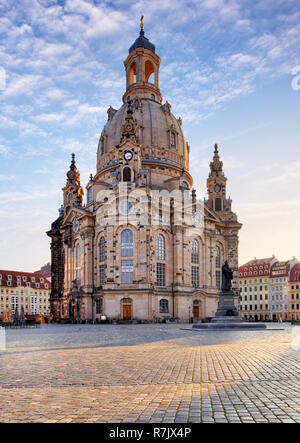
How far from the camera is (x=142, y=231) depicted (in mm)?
60125

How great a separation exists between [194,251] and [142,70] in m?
39.4

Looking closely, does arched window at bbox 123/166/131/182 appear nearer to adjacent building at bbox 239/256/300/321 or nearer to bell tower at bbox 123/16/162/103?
bell tower at bbox 123/16/162/103

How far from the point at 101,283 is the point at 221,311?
29801 mm

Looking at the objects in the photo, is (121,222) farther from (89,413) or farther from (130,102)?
(89,413)

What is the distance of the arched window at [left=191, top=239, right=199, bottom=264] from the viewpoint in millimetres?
67863

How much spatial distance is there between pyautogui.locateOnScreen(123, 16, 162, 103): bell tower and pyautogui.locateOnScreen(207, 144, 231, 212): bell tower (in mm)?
17582

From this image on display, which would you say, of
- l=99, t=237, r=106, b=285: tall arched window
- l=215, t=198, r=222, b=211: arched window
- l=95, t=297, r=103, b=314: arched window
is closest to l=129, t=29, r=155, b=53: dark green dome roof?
l=215, t=198, r=222, b=211: arched window

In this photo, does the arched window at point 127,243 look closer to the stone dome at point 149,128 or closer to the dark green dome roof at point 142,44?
the stone dome at point 149,128

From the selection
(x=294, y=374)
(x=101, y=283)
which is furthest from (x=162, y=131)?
(x=294, y=374)

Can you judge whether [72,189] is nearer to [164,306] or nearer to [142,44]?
[142,44]

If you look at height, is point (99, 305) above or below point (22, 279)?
below

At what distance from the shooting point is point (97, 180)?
78.6 meters

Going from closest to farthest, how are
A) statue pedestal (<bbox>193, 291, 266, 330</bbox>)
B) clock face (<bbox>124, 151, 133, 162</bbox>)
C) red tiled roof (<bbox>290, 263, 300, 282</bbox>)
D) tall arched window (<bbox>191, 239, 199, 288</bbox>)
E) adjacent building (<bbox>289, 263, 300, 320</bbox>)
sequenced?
statue pedestal (<bbox>193, 291, 266, 330</bbox>) < clock face (<bbox>124, 151, 133, 162</bbox>) < tall arched window (<bbox>191, 239, 199, 288</bbox>) < adjacent building (<bbox>289, 263, 300, 320</bbox>) < red tiled roof (<bbox>290, 263, 300, 282</bbox>)

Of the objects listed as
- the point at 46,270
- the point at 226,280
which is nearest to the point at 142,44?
the point at 226,280
